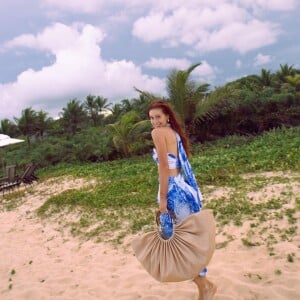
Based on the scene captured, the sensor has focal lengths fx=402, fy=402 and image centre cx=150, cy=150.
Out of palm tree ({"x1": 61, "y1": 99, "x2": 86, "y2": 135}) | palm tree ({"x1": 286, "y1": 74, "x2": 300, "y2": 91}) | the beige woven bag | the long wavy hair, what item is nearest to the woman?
the long wavy hair

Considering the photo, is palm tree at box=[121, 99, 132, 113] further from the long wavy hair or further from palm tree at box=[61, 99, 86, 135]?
the long wavy hair

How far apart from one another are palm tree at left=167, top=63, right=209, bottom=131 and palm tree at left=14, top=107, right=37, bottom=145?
1487 cm

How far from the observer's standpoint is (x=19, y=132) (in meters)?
28.8

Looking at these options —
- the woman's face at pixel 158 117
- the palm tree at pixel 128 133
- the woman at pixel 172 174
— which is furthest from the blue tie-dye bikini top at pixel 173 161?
the palm tree at pixel 128 133

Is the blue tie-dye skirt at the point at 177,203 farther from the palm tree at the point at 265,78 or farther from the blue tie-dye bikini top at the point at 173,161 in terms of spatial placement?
→ the palm tree at the point at 265,78

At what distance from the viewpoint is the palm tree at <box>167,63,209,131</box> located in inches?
625

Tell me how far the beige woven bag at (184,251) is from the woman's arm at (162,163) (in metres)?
0.22

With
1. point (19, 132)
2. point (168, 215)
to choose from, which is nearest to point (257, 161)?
point (168, 215)

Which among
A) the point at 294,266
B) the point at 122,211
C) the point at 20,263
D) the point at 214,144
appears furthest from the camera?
the point at 214,144

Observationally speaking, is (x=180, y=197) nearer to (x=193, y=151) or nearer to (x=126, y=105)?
Answer: (x=193, y=151)

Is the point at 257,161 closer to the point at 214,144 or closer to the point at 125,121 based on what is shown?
the point at 214,144

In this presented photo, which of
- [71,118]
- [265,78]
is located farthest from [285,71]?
[71,118]

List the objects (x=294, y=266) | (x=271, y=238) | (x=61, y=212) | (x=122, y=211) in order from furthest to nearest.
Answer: (x=61, y=212) < (x=122, y=211) < (x=271, y=238) < (x=294, y=266)

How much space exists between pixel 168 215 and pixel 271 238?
6.79 ft
